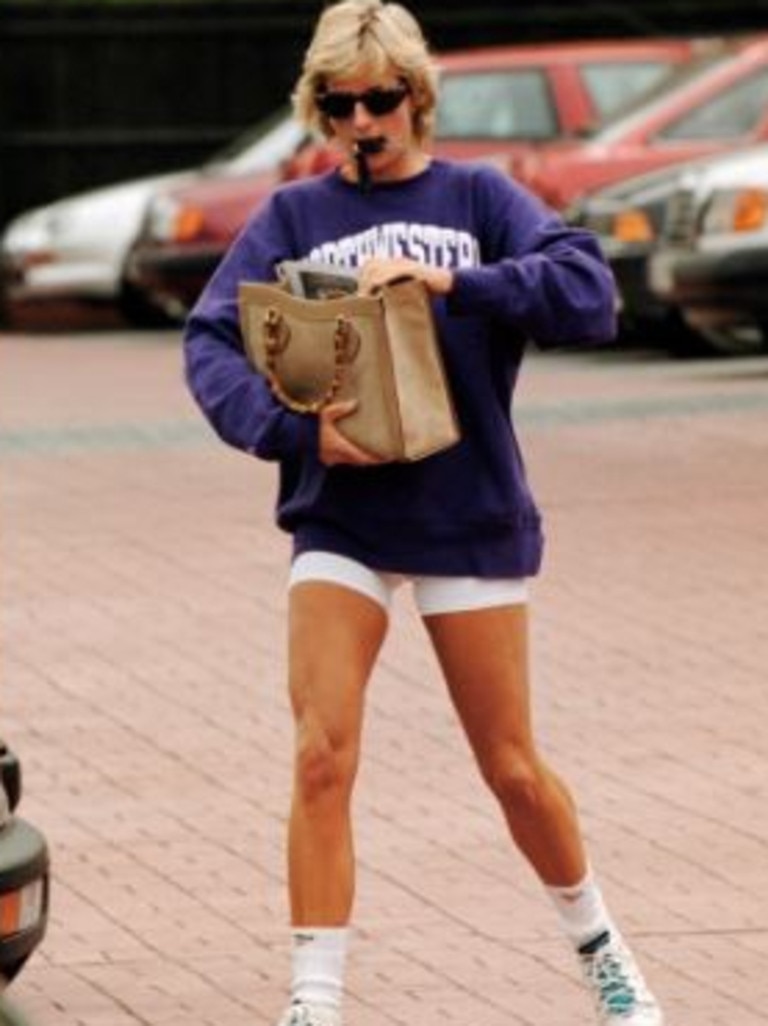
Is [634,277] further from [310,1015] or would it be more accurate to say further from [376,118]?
[310,1015]

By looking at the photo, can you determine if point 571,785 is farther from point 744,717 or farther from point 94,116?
point 94,116

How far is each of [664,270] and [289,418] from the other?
14.7 meters

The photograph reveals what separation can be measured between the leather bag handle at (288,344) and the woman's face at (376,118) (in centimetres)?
28

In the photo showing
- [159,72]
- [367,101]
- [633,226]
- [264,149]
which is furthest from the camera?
[159,72]

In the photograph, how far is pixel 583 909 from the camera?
6918 millimetres

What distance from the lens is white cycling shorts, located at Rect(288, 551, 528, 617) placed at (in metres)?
6.68

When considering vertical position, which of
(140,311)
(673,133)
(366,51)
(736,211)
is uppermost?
(366,51)

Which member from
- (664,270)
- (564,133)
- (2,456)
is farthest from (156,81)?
(2,456)

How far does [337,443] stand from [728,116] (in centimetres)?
1752

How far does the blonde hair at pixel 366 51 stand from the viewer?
6617 millimetres

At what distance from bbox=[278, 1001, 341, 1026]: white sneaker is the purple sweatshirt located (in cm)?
69

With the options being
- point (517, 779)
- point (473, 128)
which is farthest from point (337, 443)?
point (473, 128)

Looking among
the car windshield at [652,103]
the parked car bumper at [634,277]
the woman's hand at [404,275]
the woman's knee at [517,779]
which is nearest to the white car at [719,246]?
the parked car bumper at [634,277]

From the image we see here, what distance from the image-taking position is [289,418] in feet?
21.7
